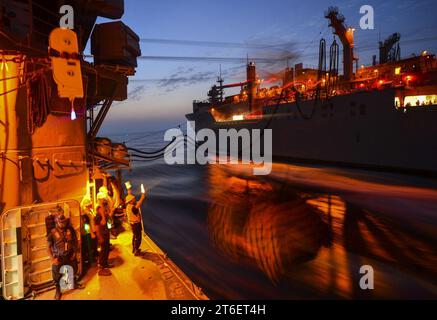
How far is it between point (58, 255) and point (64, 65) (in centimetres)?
449

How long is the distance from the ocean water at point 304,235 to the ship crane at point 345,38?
627 inches

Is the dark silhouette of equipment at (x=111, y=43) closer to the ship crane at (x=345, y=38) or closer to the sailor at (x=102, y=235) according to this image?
the sailor at (x=102, y=235)

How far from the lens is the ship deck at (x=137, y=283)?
5684mm

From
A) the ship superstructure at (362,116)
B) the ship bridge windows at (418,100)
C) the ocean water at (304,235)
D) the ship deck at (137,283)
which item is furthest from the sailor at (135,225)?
the ship bridge windows at (418,100)

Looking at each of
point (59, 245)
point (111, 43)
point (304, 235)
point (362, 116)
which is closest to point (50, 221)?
point (59, 245)

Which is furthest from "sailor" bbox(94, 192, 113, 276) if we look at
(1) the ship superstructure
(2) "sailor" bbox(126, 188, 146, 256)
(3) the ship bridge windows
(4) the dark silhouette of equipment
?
(3) the ship bridge windows

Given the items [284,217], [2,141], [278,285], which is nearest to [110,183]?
[2,141]

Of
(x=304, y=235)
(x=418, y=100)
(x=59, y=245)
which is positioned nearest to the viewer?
(x=59, y=245)

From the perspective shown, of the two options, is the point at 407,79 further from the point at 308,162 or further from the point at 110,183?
the point at 110,183

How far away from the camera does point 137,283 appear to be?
6203mm

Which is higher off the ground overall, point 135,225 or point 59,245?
point 59,245

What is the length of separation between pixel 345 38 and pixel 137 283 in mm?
38624

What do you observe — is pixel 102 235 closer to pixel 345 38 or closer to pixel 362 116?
pixel 362 116

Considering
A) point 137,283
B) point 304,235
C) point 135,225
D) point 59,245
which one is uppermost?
point 59,245
